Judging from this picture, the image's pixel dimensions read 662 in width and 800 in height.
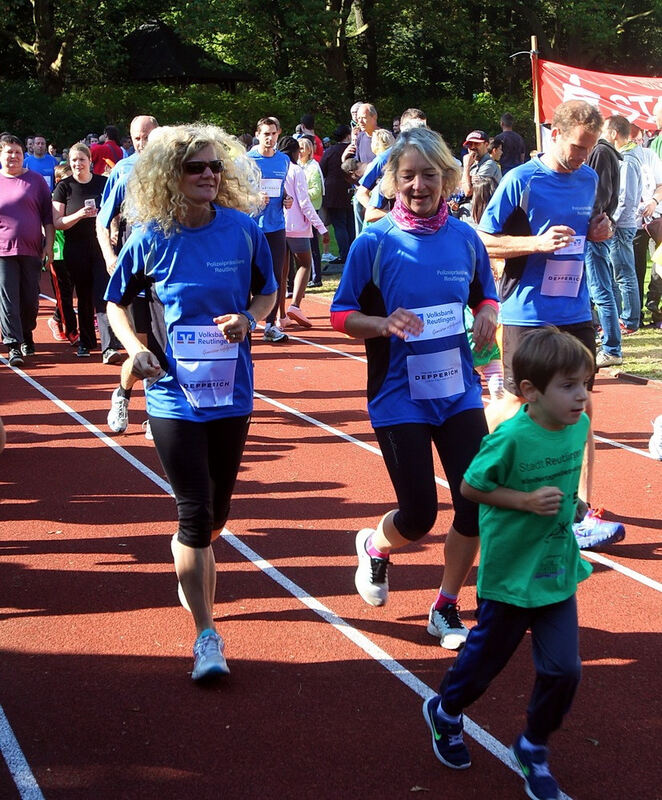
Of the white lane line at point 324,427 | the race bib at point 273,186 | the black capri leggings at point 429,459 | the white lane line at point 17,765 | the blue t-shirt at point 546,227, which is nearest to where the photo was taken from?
the white lane line at point 17,765

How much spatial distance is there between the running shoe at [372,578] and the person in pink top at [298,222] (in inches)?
337

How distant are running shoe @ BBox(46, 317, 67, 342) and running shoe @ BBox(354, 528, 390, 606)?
9069 millimetres

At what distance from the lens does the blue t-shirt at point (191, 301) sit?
4328mm

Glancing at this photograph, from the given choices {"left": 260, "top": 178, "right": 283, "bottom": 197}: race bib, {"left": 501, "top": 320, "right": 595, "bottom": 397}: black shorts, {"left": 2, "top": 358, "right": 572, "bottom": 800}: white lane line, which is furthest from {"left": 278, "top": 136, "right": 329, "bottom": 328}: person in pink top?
{"left": 501, "top": 320, "right": 595, "bottom": 397}: black shorts

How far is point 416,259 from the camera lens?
4.42 meters

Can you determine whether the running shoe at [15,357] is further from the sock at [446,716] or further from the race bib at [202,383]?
the sock at [446,716]

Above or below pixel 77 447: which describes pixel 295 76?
above

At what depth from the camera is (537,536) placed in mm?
3436

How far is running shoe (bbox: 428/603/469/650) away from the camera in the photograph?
4695mm

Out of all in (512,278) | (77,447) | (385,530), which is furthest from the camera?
(77,447)

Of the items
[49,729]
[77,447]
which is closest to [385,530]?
[49,729]

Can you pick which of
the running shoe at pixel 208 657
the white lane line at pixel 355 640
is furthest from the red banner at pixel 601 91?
the running shoe at pixel 208 657

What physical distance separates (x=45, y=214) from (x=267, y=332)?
2870mm

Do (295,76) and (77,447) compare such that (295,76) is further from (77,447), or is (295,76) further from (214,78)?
(77,447)
